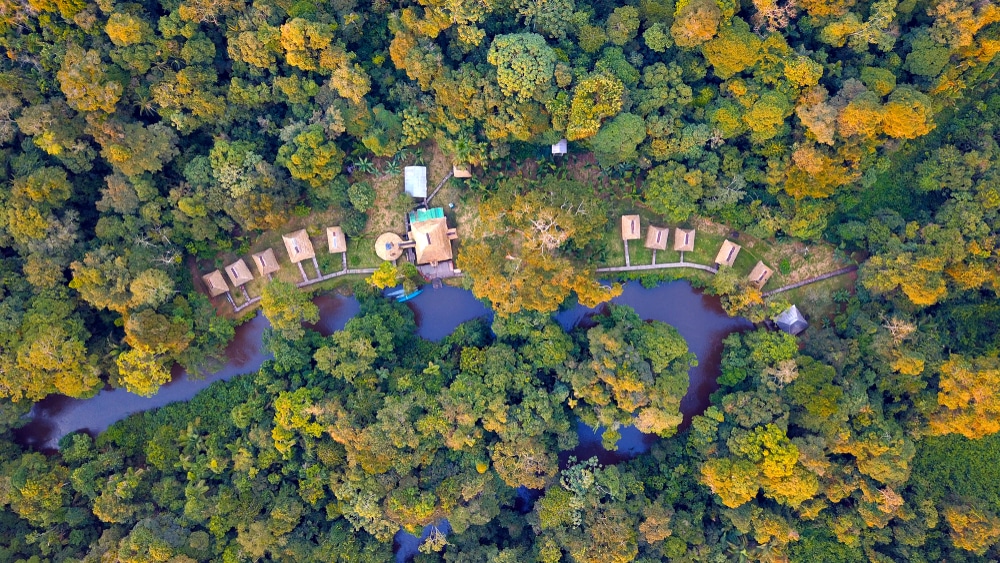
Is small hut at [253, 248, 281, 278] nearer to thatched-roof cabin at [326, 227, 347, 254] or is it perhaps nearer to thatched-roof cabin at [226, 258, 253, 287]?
thatched-roof cabin at [226, 258, 253, 287]

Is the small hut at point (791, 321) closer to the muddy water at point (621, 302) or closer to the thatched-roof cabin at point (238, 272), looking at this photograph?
the muddy water at point (621, 302)

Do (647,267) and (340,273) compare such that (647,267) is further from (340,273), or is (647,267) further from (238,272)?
(238,272)

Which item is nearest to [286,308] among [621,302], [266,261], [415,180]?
[266,261]

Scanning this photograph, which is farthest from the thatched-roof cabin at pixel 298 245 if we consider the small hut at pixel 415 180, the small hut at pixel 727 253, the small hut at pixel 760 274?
the small hut at pixel 760 274

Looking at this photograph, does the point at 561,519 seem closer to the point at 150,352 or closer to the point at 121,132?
the point at 150,352

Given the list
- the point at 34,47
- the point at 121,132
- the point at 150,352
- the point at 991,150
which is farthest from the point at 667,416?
Answer: the point at 34,47

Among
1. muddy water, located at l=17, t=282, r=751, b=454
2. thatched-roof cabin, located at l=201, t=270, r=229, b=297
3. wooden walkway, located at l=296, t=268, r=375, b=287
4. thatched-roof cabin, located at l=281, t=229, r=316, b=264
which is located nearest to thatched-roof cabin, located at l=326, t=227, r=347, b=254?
thatched-roof cabin, located at l=281, t=229, r=316, b=264
